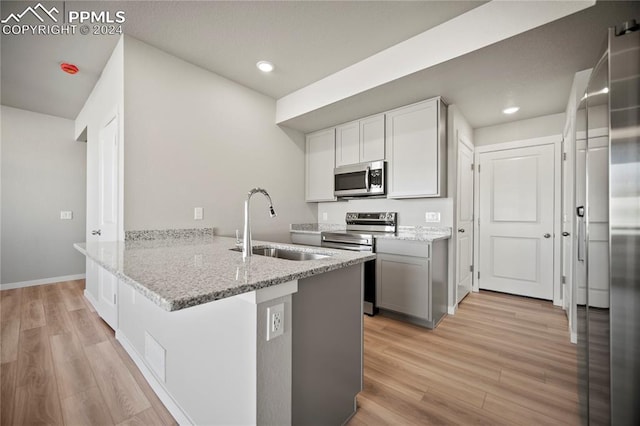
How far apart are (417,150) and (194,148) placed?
238 cm

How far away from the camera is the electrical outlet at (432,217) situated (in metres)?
3.11

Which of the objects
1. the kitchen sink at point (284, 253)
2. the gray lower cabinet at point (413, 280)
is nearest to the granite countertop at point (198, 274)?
the kitchen sink at point (284, 253)

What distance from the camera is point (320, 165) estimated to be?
3.92 metres

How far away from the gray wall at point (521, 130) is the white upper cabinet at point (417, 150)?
1308 mm

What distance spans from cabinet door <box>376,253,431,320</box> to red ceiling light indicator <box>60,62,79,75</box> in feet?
12.2

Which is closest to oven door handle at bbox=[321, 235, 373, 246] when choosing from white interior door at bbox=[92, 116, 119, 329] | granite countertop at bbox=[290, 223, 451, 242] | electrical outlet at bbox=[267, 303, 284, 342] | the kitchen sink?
granite countertop at bbox=[290, 223, 451, 242]

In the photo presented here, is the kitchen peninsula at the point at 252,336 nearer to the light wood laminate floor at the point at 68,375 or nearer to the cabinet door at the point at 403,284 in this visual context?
the light wood laminate floor at the point at 68,375

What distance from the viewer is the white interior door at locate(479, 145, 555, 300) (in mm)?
3334

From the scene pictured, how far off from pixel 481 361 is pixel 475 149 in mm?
2942

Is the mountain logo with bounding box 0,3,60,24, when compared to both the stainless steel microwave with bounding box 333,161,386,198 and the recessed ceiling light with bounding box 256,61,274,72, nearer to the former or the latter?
the recessed ceiling light with bounding box 256,61,274,72

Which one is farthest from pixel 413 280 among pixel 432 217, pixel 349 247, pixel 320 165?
pixel 320 165

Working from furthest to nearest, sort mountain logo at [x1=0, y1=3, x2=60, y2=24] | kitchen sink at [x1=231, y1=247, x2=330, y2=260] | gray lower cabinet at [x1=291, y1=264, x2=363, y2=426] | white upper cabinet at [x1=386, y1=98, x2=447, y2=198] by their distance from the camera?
white upper cabinet at [x1=386, y1=98, x2=447, y2=198], mountain logo at [x1=0, y1=3, x2=60, y2=24], kitchen sink at [x1=231, y1=247, x2=330, y2=260], gray lower cabinet at [x1=291, y1=264, x2=363, y2=426]

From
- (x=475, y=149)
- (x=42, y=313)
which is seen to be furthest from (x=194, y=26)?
(x=475, y=149)

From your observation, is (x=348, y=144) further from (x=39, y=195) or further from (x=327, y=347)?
(x=39, y=195)
